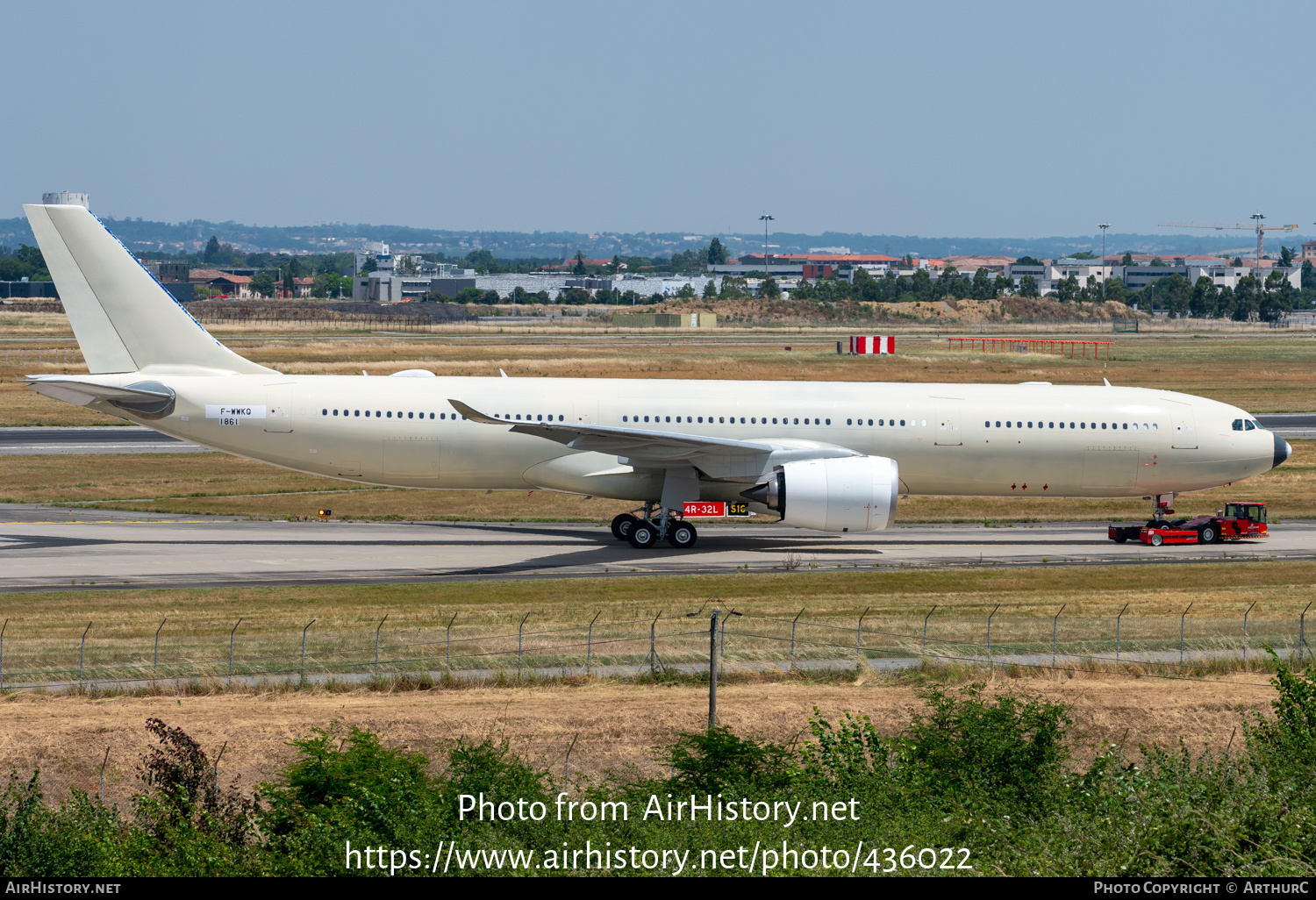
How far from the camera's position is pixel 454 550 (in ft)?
133

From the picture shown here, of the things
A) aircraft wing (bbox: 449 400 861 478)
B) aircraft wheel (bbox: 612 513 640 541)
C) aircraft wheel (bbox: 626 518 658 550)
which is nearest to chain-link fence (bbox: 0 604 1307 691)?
aircraft wing (bbox: 449 400 861 478)

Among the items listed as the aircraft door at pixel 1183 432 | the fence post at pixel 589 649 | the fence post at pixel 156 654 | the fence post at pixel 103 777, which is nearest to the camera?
the fence post at pixel 103 777

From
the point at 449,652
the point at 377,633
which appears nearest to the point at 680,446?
the point at 449,652

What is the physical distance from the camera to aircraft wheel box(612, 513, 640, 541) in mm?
41375

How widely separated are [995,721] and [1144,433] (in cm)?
2120

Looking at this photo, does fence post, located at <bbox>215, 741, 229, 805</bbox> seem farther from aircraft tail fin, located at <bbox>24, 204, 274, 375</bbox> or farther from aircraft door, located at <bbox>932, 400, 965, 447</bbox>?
aircraft door, located at <bbox>932, 400, 965, 447</bbox>

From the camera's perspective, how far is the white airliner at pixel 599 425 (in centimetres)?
4016

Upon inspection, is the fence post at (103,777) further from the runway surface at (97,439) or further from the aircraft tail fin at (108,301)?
the runway surface at (97,439)

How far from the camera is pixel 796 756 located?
24.1 meters

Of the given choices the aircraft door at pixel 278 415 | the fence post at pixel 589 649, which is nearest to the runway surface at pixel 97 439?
the aircraft door at pixel 278 415

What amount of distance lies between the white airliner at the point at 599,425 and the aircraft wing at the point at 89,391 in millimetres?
74

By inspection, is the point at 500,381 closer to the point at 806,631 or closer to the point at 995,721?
the point at 806,631

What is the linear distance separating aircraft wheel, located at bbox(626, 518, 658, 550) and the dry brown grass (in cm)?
1368

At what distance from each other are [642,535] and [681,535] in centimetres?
118
